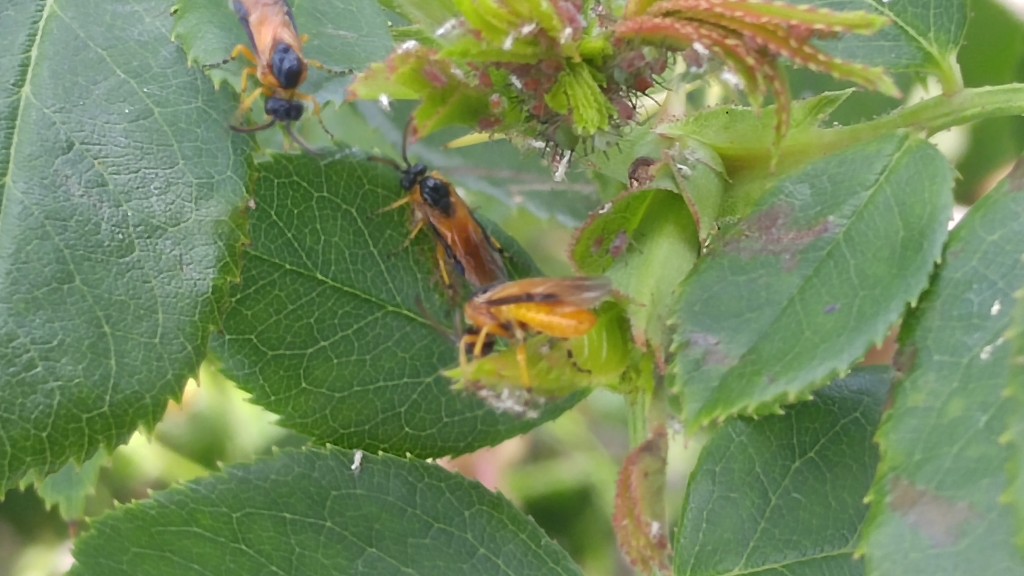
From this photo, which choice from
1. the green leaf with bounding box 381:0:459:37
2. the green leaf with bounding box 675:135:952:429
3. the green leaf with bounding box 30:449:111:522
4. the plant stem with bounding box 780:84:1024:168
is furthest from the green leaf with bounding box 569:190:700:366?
the green leaf with bounding box 30:449:111:522

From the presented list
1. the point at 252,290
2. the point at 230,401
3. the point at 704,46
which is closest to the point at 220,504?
the point at 252,290

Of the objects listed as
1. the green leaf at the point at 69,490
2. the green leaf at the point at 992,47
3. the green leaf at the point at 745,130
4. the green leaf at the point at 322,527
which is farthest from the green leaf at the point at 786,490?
the green leaf at the point at 69,490

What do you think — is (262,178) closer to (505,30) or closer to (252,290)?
(252,290)

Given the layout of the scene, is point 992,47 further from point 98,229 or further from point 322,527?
point 98,229

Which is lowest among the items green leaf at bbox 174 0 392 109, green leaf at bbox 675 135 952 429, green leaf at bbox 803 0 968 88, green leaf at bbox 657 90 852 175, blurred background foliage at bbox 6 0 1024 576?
blurred background foliage at bbox 6 0 1024 576

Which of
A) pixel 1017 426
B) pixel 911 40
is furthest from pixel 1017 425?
pixel 911 40

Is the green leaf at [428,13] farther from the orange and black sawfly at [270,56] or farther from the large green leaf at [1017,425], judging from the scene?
the large green leaf at [1017,425]

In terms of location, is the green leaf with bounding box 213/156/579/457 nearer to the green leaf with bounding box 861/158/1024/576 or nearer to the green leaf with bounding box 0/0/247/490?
the green leaf with bounding box 0/0/247/490
